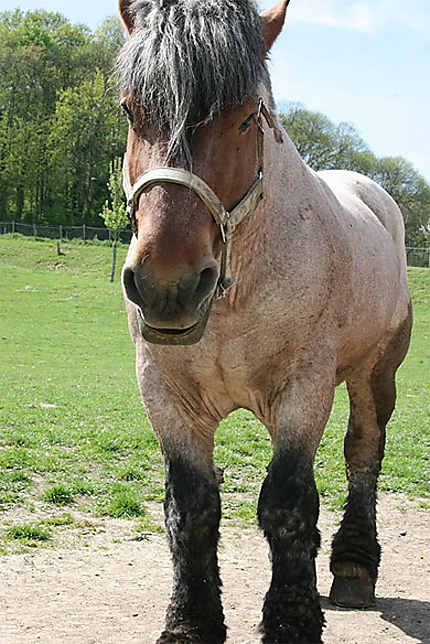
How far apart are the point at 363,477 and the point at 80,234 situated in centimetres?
4560

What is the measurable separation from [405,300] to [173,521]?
8.51ft

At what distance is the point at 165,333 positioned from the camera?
2.70m

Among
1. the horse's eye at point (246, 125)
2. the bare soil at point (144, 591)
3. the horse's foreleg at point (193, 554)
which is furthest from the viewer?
the bare soil at point (144, 591)

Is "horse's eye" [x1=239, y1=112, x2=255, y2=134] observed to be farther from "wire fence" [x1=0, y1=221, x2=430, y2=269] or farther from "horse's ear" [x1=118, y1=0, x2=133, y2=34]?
"wire fence" [x1=0, y1=221, x2=430, y2=269]

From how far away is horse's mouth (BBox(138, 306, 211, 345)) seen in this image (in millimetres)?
2693

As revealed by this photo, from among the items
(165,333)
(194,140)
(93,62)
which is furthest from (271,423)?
(93,62)

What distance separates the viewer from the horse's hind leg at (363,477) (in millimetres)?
4578

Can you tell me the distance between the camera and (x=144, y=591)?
4.56 metres

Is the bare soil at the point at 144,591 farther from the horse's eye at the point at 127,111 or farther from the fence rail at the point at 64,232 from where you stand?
the fence rail at the point at 64,232

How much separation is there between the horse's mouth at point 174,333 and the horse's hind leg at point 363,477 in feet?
7.93

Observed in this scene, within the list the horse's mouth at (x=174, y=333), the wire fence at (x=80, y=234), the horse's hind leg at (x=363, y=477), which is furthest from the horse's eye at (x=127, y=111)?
the wire fence at (x=80, y=234)

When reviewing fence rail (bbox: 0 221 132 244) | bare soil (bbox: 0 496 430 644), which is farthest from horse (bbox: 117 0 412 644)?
fence rail (bbox: 0 221 132 244)

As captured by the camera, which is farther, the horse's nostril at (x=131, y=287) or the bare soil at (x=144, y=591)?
the bare soil at (x=144, y=591)

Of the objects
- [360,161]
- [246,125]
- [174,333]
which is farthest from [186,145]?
[360,161]
